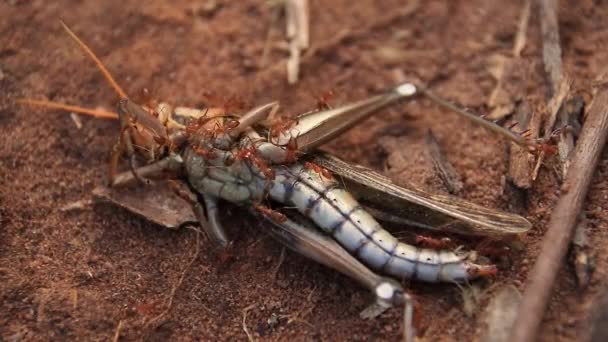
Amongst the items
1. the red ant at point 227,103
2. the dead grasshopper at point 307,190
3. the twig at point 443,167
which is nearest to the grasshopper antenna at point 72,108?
the dead grasshopper at point 307,190

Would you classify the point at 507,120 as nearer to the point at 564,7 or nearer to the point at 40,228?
the point at 564,7

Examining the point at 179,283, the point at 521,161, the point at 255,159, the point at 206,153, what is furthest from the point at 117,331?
the point at 521,161

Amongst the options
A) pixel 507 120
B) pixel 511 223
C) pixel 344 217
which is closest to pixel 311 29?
pixel 507 120

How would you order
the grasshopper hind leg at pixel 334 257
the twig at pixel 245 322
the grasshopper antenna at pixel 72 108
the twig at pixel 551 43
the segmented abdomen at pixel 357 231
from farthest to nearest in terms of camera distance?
the twig at pixel 551 43, the grasshopper antenna at pixel 72 108, the twig at pixel 245 322, the segmented abdomen at pixel 357 231, the grasshopper hind leg at pixel 334 257

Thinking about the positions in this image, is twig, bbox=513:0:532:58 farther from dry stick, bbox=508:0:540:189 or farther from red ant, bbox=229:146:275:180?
red ant, bbox=229:146:275:180

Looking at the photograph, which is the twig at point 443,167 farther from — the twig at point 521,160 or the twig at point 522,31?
the twig at point 522,31

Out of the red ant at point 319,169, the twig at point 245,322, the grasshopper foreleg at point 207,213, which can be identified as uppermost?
the red ant at point 319,169

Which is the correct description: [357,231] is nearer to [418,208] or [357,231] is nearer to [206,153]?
[418,208]
